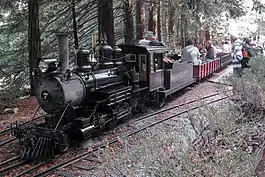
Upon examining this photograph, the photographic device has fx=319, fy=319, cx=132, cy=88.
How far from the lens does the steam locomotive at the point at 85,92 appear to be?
251 inches

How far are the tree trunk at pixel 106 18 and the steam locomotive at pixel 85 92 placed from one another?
96.7 inches

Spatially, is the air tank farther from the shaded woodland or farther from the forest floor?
the shaded woodland

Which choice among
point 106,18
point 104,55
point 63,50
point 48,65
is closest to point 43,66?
point 48,65

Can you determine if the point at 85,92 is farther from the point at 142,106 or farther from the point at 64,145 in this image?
the point at 142,106

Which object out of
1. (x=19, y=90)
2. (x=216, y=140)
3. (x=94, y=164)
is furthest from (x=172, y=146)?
(x=19, y=90)

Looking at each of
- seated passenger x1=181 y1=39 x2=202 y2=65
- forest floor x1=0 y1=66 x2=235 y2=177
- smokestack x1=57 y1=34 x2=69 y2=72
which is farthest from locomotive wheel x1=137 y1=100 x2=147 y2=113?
seated passenger x1=181 y1=39 x2=202 y2=65

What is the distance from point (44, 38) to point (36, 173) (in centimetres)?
947

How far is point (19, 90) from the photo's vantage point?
12.3 meters

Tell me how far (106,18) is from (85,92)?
5317mm

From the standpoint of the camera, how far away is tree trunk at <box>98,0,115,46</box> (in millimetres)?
11703

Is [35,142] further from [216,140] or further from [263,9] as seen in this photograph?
[263,9]

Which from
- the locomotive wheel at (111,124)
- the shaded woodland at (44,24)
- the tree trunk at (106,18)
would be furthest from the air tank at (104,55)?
the tree trunk at (106,18)

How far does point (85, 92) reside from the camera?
7.29 m

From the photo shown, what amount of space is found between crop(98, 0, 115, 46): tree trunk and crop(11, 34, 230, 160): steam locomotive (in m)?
2.46
